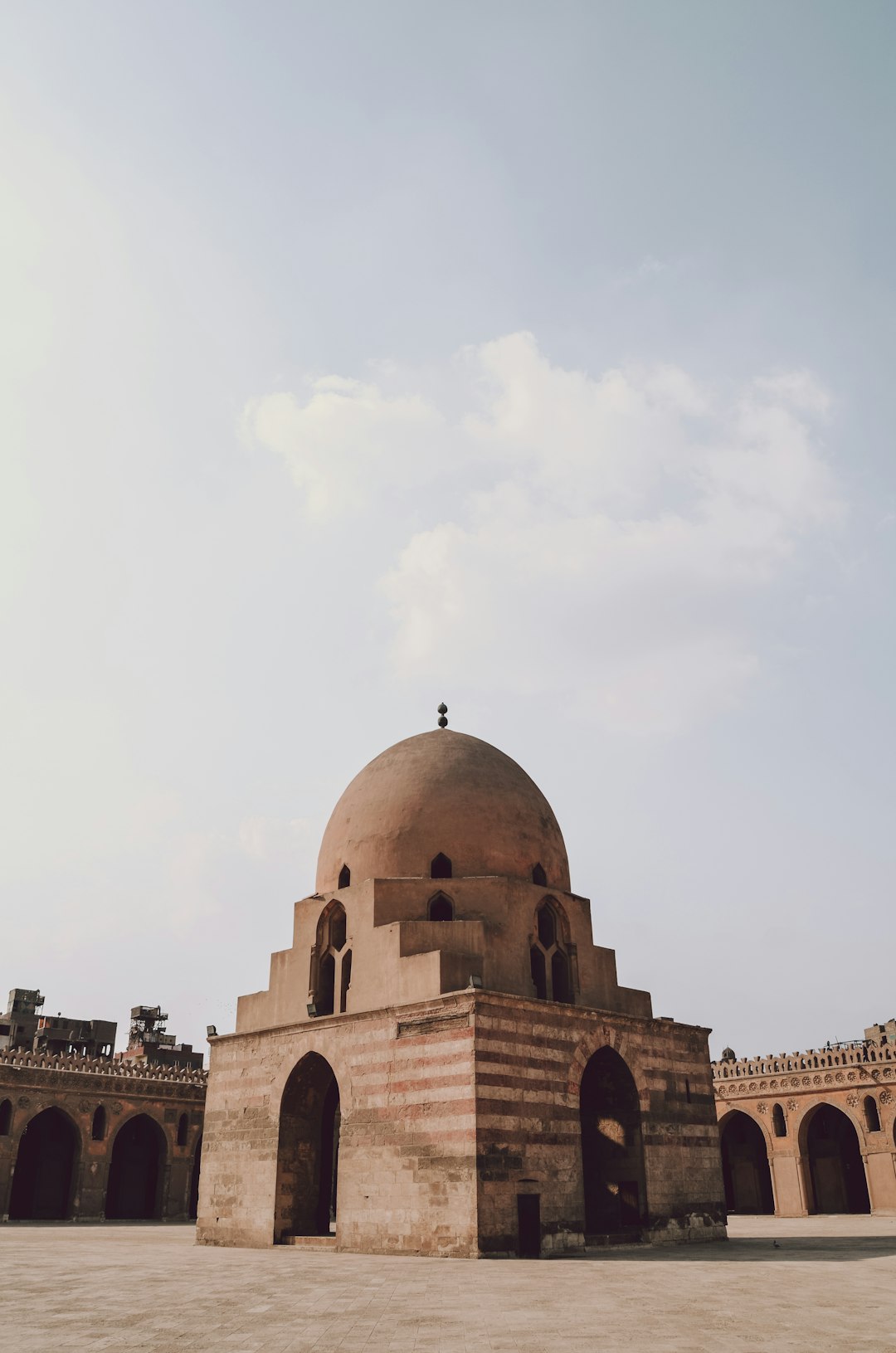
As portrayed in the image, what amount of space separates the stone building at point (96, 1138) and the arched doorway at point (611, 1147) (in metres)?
15.8

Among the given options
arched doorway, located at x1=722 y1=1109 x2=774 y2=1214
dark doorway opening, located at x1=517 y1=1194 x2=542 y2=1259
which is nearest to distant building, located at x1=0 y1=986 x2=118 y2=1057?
arched doorway, located at x1=722 y1=1109 x2=774 y2=1214

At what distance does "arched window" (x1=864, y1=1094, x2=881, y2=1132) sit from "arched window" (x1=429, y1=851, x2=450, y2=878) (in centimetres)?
1719

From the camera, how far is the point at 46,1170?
1120 inches

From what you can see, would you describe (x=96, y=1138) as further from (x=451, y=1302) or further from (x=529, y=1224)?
(x=451, y=1302)

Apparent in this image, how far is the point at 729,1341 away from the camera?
7746 millimetres

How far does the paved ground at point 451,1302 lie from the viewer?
305 inches

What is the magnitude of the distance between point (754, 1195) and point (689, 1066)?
57.3 feet

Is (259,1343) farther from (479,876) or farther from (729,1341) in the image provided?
(479,876)

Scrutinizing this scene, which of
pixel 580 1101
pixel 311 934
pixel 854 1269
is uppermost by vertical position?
pixel 311 934

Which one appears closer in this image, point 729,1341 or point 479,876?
point 729,1341

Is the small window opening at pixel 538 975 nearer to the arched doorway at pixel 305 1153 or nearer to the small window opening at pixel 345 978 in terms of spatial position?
the small window opening at pixel 345 978

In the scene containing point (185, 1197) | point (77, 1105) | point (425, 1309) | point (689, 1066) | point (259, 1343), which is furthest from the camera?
point (185, 1197)

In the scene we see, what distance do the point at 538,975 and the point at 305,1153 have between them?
524cm

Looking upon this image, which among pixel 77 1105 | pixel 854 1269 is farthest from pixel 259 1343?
pixel 77 1105
